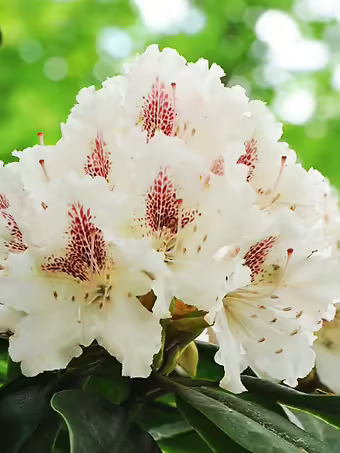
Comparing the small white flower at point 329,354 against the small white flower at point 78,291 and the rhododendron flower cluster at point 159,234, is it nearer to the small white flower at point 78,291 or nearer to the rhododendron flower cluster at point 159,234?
the rhododendron flower cluster at point 159,234

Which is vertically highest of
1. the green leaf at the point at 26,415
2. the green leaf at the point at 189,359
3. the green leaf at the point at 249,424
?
the green leaf at the point at 189,359

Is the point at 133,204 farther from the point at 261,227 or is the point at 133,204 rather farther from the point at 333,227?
the point at 333,227

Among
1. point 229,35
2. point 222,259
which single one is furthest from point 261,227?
point 229,35

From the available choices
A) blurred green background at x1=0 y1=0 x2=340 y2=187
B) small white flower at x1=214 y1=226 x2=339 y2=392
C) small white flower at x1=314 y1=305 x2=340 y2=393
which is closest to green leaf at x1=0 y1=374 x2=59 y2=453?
small white flower at x1=214 y1=226 x2=339 y2=392

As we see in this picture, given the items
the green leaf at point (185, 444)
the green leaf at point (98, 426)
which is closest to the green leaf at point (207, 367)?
the green leaf at point (185, 444)

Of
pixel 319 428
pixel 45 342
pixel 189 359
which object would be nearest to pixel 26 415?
pixel 45 342

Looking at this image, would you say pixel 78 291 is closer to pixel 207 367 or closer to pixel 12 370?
pixel 12 370
